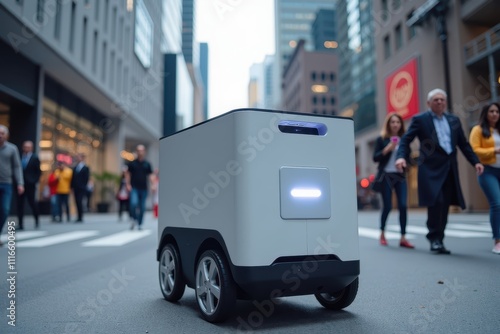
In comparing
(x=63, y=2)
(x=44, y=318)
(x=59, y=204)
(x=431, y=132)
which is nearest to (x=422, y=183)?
(x=431, y=132)

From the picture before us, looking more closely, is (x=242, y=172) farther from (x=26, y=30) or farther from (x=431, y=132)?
(x=26, y=30)

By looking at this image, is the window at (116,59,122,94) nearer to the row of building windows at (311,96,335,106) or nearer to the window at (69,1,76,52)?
the window at (69,1,76,52)

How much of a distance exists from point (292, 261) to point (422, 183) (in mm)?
3603

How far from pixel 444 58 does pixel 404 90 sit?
20.6 feet

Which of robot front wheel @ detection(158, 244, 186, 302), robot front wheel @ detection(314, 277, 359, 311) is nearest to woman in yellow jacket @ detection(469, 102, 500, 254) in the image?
robot front wheel @ detection(314, 277, 359, 311)

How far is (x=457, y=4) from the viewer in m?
23.1

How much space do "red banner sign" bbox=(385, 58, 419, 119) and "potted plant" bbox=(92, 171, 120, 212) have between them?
1873 centimetres

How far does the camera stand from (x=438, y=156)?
5711 millimetres

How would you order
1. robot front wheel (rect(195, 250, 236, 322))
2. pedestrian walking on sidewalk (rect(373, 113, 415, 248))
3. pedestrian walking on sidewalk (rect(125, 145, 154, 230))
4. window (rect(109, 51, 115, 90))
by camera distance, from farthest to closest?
1. window (rect(109, 51, 115, 90))
2. pedestrian walking on sidewalk (rect(125, 145, 154, 230))
3. pedestrian walking on sidewalk (rect(373, 113, 415, 248))
4. robot front wheel (rect(195, 250, 236, 322))

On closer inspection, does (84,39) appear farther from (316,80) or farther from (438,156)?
(316,80)

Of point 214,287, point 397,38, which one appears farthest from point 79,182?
point 397,38

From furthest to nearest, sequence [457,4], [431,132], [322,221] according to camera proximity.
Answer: [457,4] < [431,132] < [322,221]

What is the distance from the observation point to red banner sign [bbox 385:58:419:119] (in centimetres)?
2862

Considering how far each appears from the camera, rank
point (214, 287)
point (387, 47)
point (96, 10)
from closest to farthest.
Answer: point (214, 287) < point (96, 10) < point (387, 47)
